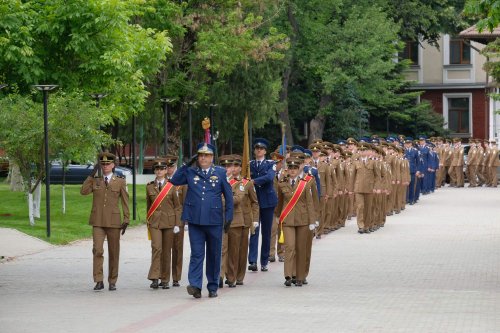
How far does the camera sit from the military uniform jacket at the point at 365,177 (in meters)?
30.1

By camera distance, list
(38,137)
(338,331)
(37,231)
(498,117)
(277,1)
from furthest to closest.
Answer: (498,117) → (277,1) → (38,137) → (37,231) → (338,331)

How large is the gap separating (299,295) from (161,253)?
7.33ft

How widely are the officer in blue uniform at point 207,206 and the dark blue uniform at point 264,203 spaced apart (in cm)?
333

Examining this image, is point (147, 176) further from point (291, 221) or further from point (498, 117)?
point (291, 221)

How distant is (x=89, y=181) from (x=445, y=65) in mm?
59835

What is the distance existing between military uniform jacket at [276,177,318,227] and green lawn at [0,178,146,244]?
28.2ft

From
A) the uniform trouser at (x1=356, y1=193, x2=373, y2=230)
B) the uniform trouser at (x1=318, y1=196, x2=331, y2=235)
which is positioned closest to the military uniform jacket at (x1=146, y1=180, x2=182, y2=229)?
the uniform trouser at (x1=318, y1=196, x2=331, y2=235)

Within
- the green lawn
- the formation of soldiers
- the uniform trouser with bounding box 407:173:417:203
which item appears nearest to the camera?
the formation of soldiers

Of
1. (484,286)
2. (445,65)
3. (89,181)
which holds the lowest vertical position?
(484,286)

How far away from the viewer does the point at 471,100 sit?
76625mm

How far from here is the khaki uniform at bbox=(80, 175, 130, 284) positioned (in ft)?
60.7

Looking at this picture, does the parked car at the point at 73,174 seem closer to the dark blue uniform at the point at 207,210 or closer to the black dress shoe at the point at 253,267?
the black dress shoe at the point at 253,267

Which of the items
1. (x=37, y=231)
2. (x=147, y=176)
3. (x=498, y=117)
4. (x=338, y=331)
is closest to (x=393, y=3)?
(x=498, y=117)

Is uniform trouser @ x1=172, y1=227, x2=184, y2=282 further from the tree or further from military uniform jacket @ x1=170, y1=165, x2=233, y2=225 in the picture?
the tree
